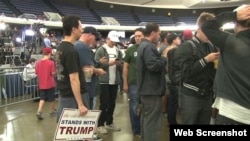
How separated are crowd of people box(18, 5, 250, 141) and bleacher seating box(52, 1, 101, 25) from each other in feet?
67.2

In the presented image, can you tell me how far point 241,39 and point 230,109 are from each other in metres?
0.49

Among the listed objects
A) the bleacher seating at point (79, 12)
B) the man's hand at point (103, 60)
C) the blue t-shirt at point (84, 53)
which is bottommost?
the man's hand at point (103, 60)

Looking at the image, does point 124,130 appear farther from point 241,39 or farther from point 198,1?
point 198,1

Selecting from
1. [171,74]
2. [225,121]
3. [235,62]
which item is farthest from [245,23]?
[171,74]

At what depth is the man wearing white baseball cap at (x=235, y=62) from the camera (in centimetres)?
216

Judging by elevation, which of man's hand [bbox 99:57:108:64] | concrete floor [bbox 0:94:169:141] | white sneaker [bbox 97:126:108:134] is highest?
man's hand [bbox 99:57:108:64]

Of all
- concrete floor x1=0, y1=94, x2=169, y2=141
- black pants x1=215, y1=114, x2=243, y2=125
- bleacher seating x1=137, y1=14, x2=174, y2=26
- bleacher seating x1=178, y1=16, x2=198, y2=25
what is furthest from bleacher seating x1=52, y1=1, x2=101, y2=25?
black pants x1=215, y1=114, x2=243, y2=125

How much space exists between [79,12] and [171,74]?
23.1 m

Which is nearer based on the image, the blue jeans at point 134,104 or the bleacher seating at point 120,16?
the blue jeans at point 134,104

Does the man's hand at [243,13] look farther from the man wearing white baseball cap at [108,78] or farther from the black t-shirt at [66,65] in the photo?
the man wearing white baseball cap at [108,78]

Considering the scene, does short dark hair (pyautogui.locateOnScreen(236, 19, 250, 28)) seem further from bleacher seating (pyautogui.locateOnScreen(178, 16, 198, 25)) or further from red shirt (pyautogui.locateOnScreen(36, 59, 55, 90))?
bleacher seating (pyautogui.locateOnScreen(178, 16, 198, 25))

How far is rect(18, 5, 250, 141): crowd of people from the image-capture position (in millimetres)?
2215

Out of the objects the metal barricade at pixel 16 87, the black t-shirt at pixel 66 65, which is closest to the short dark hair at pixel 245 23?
the black t-shirt at pixel 66 65

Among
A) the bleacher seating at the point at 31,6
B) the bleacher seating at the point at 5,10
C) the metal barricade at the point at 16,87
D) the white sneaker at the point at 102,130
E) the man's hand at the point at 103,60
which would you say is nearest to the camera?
the man's hand at the point at 103,60
